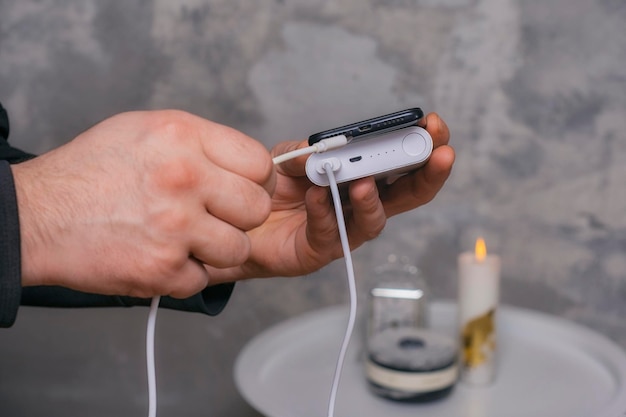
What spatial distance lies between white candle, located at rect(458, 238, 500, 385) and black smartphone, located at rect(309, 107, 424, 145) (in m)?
0.39

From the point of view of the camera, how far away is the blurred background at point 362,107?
1213 mm

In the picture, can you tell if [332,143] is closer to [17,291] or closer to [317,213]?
[317,213]

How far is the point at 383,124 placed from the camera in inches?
25.2

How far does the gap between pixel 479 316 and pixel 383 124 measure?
45 cm

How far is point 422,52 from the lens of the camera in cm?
125

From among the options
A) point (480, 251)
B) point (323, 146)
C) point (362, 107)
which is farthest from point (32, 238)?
point (362, 107)

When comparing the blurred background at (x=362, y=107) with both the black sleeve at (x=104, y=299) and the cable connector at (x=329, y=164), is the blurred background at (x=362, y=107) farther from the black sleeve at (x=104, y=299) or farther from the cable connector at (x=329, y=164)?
the cable connector at (x=329, y=164)

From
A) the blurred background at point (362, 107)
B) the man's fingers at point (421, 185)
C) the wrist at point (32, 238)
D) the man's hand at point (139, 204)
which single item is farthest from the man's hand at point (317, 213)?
the blurred background at point (362, 107)

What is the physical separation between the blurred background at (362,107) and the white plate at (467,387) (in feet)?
0.60

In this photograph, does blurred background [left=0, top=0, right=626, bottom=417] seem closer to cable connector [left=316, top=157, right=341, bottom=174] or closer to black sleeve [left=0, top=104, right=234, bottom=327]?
black sleeve [left=0, top=104, right=234, bottom=327]

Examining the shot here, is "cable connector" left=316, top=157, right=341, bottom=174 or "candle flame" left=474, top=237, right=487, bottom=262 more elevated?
"cable connector" left=316, top=157, right=341, bottom=174

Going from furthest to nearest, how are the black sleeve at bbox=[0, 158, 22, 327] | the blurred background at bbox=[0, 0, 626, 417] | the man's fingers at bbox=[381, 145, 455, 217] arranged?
the blurred background at bbox=[0, 0, 626, 417]
the man's fingers at bbox=[381, 145, 455, 217]
the black sleeve at bbox=[0, 158, 22, 327]

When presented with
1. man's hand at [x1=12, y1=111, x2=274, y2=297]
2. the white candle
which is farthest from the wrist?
the white candle

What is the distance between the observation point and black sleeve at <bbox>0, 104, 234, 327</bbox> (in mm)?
591
